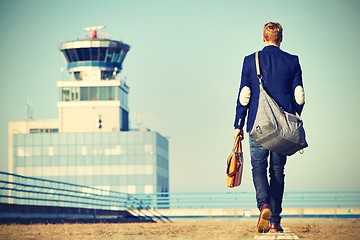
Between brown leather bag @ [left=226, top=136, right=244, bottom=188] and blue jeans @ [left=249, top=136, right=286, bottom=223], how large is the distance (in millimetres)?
153

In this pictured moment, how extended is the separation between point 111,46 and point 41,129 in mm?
17712

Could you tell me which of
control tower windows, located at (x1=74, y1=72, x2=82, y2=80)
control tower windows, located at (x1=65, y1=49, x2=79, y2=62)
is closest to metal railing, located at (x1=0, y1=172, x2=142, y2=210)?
control tower windows, located at (x1=74, y1=72, x2=82, y2=80)

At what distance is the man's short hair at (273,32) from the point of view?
10953 millimetres

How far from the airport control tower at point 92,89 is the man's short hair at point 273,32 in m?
92.1

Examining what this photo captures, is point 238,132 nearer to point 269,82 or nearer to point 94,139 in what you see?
point 269,82

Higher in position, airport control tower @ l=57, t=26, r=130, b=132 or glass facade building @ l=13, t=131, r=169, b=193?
airport control tower @ l=57, t=26, r=130, b=132

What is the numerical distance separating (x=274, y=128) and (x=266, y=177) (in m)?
0.70

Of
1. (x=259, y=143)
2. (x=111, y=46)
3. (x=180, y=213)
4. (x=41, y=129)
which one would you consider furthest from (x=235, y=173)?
(x=41, y=129)

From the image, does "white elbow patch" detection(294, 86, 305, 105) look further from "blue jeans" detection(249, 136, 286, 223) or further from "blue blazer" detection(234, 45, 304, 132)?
"blue jeans" detection(249, 136, 286, 223)

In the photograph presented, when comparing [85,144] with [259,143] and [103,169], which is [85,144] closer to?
[103,169]

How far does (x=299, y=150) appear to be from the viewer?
10867 millimetres

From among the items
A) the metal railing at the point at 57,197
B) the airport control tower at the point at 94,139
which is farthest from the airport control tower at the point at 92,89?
the metal railing at the point at 57,197

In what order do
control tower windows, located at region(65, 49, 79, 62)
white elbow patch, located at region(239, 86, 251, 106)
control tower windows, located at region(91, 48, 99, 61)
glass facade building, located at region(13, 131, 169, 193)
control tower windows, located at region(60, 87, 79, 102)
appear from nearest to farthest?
white elbow patch, located at region(239, 86, 251, 106)
control tower windows, located at region(91, 48, 99, 61)
control tower windows, located at region(65, 49, 79, 62)
control tower windows, located at region(60, 87, 79, 102)
glass facade building, located at region(13, 131, 169, 193)

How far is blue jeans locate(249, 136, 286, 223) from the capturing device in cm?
1078
